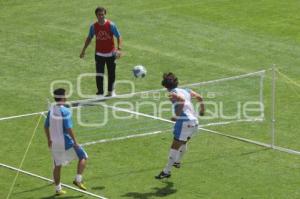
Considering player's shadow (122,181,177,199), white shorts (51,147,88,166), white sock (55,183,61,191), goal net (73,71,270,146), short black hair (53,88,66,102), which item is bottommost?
player's shadow (122,181,177,199)

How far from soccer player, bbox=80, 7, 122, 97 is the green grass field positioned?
76 cm

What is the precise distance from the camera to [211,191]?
57.8 feet

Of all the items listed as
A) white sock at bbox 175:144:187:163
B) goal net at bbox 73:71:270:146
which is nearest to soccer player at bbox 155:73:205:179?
white sock at bbox 175:144:187:163

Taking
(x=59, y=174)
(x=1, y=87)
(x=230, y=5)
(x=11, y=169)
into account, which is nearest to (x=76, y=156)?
(x=59, y=174)

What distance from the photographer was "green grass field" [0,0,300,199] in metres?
18.2

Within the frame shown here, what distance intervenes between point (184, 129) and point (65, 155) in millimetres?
2497

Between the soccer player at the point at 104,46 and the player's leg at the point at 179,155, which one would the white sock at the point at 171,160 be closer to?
the player's leg at the point at 179,155

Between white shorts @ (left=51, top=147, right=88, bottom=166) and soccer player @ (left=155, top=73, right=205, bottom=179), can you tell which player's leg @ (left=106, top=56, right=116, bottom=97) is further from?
white shorts @ (left=51, top=147, right=88, bottom=166)

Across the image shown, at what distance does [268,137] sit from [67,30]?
36.9 ft

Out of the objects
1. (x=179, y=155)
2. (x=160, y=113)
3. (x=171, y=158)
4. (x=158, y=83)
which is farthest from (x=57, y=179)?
(x=158, y=83)

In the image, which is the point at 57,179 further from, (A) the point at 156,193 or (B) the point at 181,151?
(B) the point at 181,151

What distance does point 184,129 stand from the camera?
18000 millimetres

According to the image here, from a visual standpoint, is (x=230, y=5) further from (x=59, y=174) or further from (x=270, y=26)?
(x=59, y=174)

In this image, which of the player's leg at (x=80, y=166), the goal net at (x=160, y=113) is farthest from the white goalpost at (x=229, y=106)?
the player's leg at (x=80, y=166)
